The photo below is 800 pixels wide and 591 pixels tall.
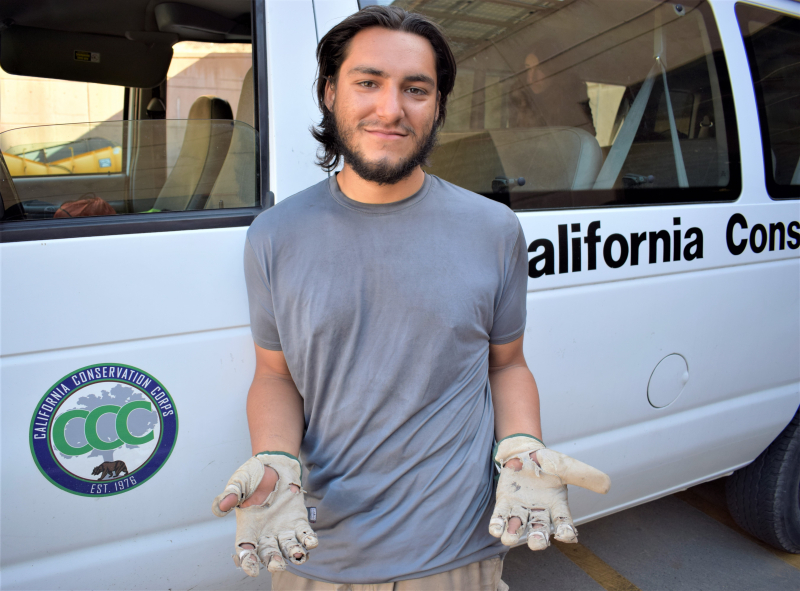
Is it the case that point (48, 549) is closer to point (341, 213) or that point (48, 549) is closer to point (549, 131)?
point (341, 213)

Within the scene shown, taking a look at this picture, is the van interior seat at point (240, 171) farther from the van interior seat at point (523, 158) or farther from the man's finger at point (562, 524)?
the man's finger at point (562, 524)

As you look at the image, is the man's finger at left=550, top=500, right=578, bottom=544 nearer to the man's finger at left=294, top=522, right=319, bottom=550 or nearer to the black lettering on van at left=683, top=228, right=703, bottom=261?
the man's finger at left=294, top=522, right=319, bottom=550

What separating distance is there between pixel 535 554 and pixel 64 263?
225cm

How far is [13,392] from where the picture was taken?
132 cm

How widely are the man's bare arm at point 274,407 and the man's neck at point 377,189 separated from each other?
38 cm

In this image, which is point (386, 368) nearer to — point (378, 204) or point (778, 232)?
point (378, 204)

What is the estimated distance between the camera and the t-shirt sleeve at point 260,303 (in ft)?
4.33

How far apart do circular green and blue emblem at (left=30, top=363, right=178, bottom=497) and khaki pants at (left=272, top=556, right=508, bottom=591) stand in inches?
16.0

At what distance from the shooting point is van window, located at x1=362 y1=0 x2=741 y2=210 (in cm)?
194

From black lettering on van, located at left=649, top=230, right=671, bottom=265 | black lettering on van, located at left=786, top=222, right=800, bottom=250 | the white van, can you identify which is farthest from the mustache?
black lettering on van, located at left=786, top=222, right=800, bottom=250

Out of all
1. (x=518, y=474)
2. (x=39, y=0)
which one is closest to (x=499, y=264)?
(x=518, y=474)

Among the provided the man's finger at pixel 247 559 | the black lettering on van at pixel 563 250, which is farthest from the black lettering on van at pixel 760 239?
the man's finger at pixel 247 559

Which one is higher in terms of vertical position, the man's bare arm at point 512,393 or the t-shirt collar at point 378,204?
the t-shirt collar at point 378,204

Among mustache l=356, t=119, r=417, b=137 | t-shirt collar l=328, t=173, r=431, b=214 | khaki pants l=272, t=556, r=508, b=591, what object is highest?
mustache l=356, t=119, r=417, b=137
